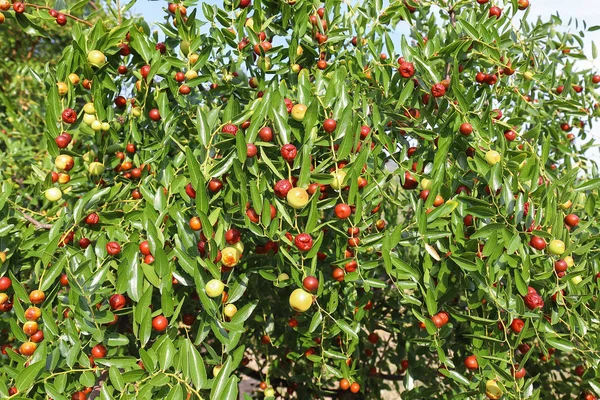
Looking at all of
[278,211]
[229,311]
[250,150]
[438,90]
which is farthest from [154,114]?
[438,90]

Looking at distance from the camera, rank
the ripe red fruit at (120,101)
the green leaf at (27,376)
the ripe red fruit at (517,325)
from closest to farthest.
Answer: the green leaf at (27,376) → the ripe red fruit at (517,325) → the ripe red fruit at (120,101)

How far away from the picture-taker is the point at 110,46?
187cm

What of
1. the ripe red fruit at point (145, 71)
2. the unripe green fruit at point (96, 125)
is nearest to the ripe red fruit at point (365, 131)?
the ripe red fruit at point (145, 71)

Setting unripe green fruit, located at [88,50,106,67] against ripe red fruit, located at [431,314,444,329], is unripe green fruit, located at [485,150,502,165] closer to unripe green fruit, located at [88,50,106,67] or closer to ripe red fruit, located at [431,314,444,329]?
ripe red fruit, located at [431,314,444,329]

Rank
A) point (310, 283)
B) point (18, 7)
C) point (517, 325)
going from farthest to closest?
point (18, 7) < point (517, 325) < point (310, 283)

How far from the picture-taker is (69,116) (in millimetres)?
1786

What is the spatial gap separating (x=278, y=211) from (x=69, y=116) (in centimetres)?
97

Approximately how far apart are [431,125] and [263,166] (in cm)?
73

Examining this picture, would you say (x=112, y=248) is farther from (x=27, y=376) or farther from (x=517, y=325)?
(x=517, y=325)

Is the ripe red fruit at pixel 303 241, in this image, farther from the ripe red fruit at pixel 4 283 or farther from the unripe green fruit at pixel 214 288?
the ripe red fruit at pixel 4 283

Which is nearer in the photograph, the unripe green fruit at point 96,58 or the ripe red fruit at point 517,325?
the ripe red fruit at point 517,325

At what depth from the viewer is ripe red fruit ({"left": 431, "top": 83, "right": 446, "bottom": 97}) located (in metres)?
1.68

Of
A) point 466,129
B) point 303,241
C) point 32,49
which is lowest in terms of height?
point 32,49

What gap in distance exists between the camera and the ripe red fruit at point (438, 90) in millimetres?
1679
